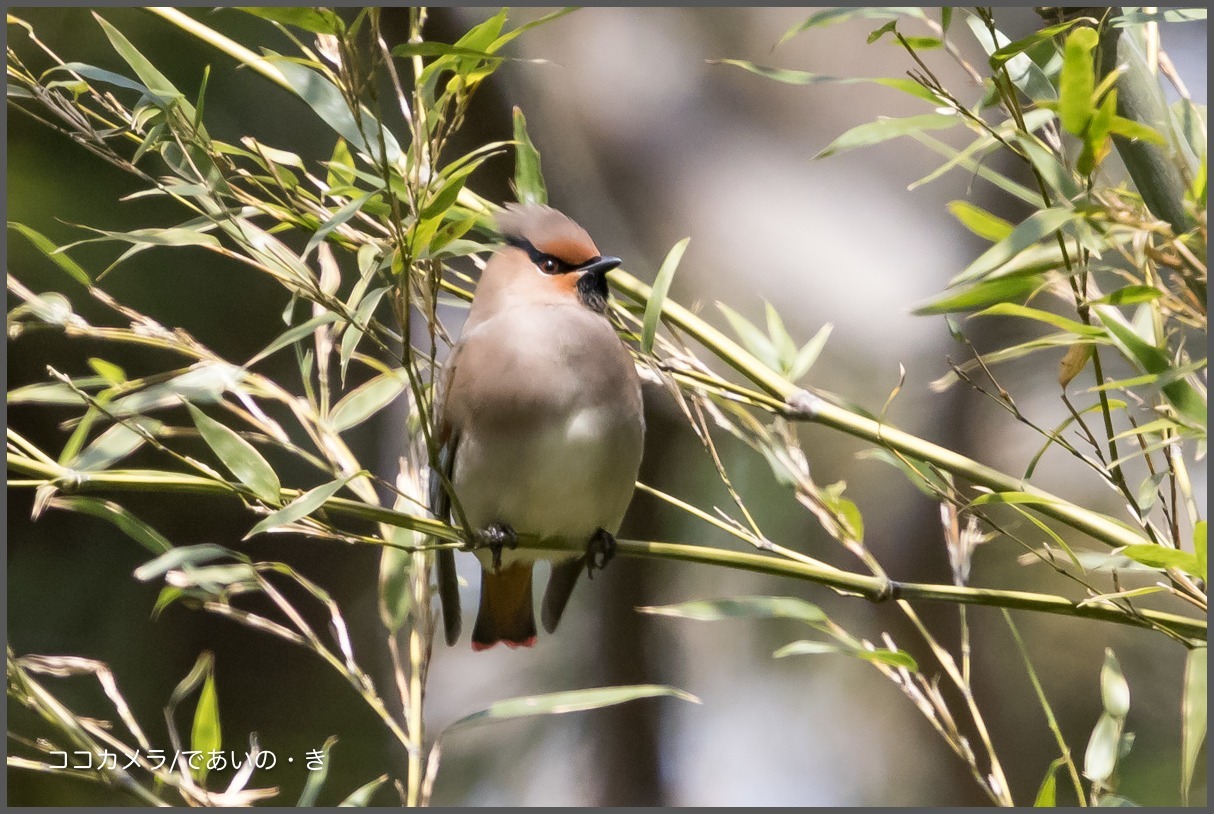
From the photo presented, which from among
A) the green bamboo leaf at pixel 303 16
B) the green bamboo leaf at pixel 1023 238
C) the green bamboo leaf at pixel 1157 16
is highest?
the green bamboo leaf at pixel 1157 16

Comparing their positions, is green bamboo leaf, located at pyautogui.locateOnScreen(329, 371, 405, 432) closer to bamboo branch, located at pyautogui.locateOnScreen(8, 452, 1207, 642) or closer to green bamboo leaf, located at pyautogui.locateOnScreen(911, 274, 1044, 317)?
bamboo branch, located at pyautogui.locateOnScreen(8, 452, 1207, 642)

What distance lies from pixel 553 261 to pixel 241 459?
1220 mm

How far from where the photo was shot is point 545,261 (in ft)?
9.07

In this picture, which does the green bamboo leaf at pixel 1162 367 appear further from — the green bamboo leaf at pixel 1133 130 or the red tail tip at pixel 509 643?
the red tail tip at pixel 509 643

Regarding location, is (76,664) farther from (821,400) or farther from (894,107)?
(894,107)

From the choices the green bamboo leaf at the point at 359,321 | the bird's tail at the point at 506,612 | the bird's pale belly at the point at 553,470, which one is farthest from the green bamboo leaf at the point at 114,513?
the bird's tail at the point at 506,612

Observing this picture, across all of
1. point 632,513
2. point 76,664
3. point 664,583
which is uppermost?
point 76,664

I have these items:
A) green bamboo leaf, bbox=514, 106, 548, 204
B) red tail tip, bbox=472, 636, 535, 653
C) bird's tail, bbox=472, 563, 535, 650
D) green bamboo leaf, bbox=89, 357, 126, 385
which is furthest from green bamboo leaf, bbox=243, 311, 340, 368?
red tail tip, bbox=472, 636, 535, 653

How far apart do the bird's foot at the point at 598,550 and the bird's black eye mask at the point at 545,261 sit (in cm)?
61

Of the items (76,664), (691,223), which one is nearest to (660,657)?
(691,223)

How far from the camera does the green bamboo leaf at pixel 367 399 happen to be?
6.74ft

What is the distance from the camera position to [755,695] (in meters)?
4.88

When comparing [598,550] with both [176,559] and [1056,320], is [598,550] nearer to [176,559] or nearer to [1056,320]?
[176,559]

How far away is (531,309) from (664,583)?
7.54ft
